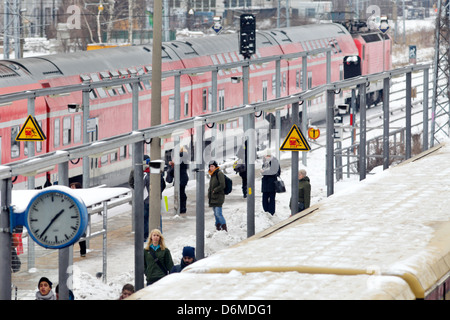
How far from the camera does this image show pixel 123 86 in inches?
862

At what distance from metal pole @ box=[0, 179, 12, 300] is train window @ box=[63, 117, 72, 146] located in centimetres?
1162

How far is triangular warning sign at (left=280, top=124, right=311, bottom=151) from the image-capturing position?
13961mm

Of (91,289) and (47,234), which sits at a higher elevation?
(47,234)

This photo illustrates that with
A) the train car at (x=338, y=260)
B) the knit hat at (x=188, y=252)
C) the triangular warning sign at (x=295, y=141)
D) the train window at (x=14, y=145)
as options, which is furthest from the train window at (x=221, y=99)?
the train car at (x=338, y=260)

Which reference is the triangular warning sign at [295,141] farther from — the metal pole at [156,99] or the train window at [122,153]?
the train window at [122,153]

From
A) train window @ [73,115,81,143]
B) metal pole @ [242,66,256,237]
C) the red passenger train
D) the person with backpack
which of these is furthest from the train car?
train window @ [73,115,81,143]

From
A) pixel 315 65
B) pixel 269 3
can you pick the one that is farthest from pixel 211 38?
pixel 269 3

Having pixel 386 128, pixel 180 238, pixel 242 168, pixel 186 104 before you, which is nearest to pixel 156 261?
pixel 180 238

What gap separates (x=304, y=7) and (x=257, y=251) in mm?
91094

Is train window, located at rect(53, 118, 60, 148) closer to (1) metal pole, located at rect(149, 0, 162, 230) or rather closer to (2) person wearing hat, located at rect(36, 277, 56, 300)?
(1) metal pole, located at rect(149, 0, 162, 230)

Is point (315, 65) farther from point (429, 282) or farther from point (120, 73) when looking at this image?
point (429, 282)

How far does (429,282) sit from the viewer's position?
Result: 22.1 ft

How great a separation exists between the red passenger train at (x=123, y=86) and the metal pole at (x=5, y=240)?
31.0ft

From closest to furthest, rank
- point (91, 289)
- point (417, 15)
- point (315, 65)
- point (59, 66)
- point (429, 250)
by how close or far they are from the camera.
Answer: point (429, 250)
point (91, 289)
point (59, 66)
point (315, 65)
point (417, 15)
